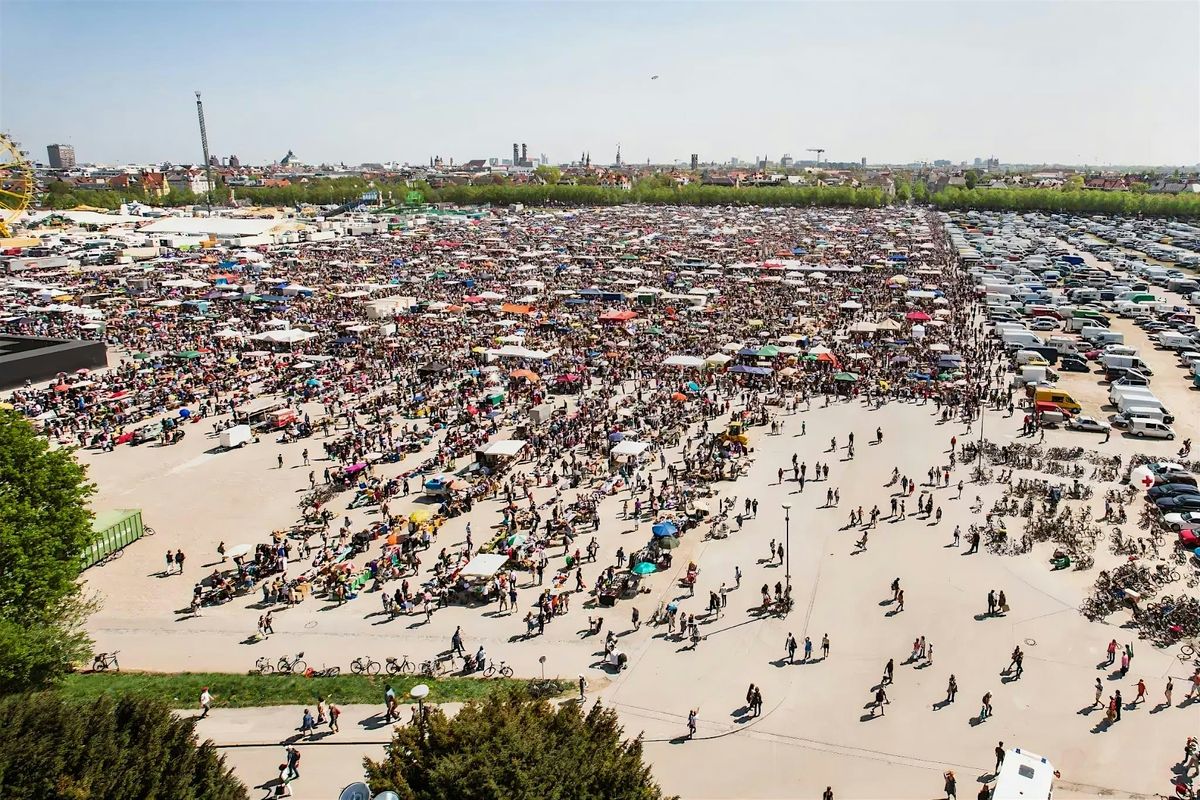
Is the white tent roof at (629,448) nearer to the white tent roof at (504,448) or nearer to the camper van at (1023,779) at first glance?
the white tent roof at (504,448)

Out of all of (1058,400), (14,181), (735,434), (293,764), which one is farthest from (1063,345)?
(14,181)

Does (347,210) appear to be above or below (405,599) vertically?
above

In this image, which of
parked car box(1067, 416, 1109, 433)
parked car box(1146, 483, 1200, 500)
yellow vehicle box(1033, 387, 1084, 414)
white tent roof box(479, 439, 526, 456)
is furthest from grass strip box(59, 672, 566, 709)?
yellow vehicle box(1033, 387, 1084, 414)

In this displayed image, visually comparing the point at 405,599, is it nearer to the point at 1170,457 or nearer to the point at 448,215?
the point at 1170,457

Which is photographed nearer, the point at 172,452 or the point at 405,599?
the point at 405,599

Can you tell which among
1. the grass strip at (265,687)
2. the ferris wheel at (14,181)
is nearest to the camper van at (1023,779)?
the grass strip at (265,687)

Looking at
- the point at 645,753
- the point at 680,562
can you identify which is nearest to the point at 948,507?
the point at 680,562
